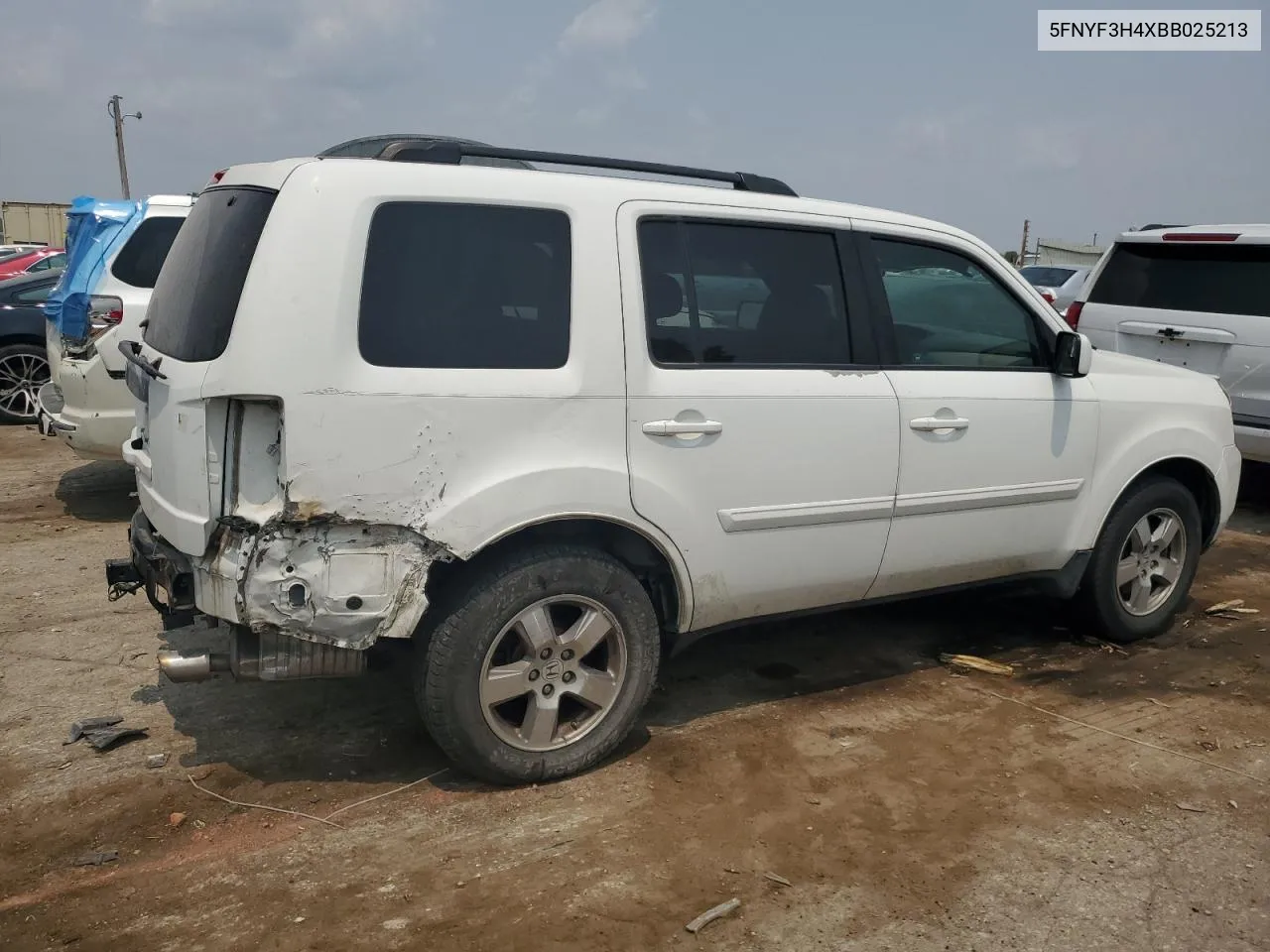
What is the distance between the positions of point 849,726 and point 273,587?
2231 mm

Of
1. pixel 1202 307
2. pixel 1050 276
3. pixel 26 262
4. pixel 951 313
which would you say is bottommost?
pixel 951 313

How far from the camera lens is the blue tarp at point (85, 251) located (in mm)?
6742

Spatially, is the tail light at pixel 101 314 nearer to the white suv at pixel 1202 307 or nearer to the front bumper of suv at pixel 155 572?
the front bumper of suv at pixel 155 572

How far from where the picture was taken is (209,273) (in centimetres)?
324

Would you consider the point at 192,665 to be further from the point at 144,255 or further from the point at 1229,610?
the point at 1229,610

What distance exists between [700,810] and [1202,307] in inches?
225

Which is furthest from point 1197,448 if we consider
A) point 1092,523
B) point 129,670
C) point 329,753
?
point 129,670

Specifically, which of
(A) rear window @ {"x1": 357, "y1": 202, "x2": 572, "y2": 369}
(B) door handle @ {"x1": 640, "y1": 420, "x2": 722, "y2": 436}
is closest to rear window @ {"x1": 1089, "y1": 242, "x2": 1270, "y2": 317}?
(B) door handle @ {"x1": 640, "y1": 420, "x2": 722, "y2": 436}

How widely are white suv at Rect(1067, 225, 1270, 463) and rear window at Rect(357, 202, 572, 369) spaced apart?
552 centimetres

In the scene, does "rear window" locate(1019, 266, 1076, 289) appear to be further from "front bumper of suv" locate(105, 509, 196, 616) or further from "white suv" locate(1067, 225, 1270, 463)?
"front bumper of suv" locate(105, 509, 196, 616)

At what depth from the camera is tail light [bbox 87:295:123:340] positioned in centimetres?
671

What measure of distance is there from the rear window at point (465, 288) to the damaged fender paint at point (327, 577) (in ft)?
1.78

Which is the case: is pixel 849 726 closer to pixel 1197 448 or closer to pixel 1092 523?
pixel 1092 523

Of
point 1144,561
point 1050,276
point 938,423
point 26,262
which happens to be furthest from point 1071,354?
point 26,262
